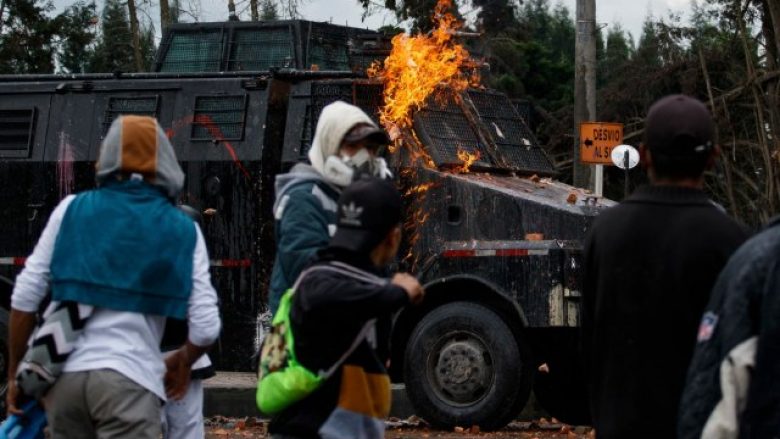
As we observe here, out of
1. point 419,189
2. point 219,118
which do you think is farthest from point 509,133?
point 219,118

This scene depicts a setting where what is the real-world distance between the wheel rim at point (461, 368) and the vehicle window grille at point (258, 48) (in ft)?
13.0

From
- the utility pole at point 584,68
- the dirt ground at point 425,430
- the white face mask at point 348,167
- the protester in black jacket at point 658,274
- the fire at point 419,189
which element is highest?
the utility pole at point 584,68

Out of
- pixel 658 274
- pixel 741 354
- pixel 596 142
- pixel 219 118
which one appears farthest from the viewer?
pixel 596 142

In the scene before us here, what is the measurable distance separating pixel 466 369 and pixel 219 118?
8.82ft

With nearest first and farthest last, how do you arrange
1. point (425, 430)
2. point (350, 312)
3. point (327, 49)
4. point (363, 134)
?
point (350, 312), point (363, 134), point (425, 430), point (327, 49)

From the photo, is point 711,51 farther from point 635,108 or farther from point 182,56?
point 182,56

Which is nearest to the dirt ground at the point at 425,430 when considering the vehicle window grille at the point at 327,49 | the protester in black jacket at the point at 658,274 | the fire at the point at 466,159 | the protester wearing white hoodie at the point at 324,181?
the fire at the point at 466,159

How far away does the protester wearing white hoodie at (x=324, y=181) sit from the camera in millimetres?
5844

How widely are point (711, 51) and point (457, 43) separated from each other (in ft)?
44.6

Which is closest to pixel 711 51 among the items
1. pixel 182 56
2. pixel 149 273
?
pixel 182 56

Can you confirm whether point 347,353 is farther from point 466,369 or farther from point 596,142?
point 596,142

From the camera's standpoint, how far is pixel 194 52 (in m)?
15.2

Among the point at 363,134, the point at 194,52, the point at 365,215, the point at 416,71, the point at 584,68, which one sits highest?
the point at 584,68

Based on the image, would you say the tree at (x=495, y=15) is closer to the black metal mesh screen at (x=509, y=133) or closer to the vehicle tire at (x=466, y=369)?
the black metal mesh screen at (x=509, y=133)
